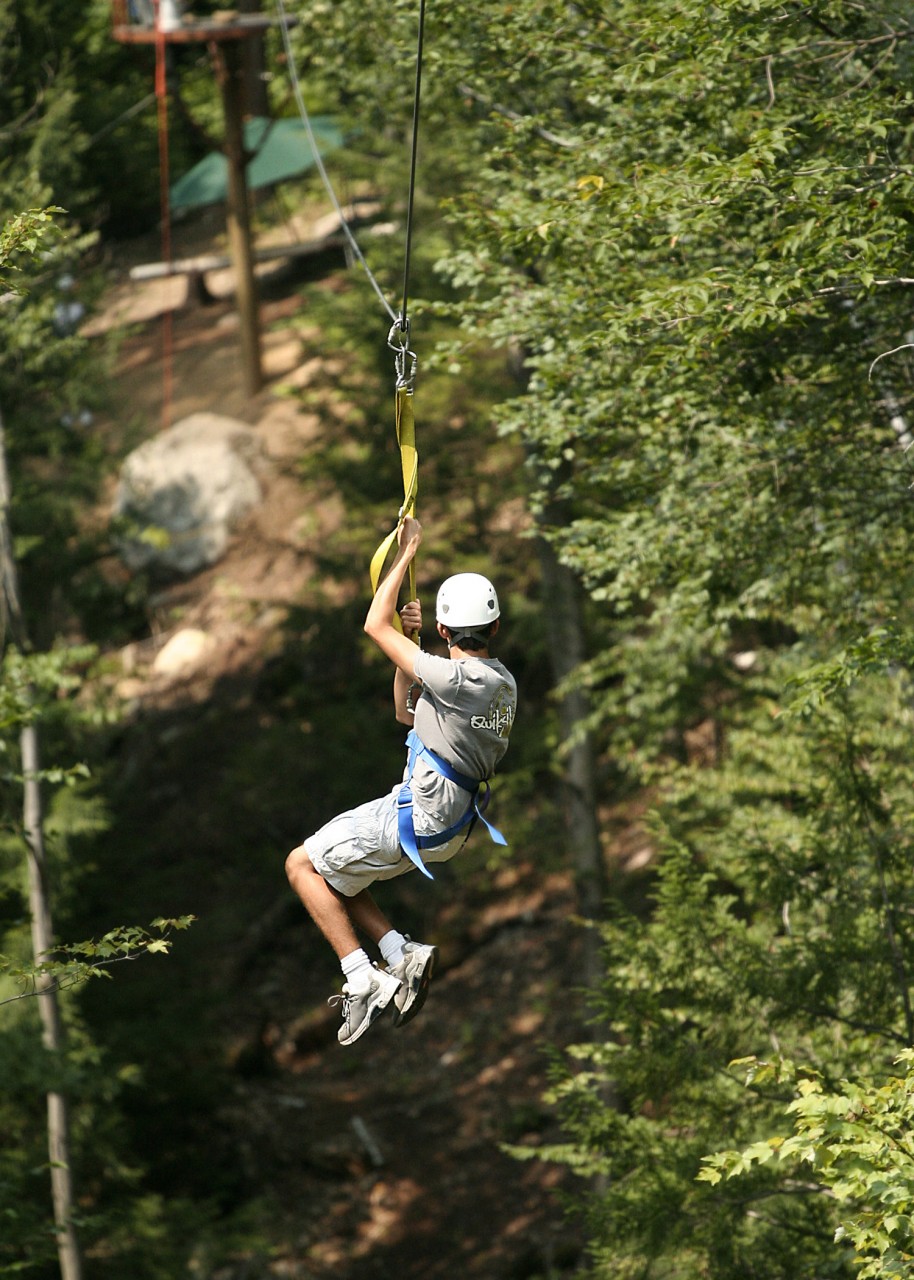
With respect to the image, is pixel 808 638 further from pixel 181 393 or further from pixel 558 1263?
pixel 181 393

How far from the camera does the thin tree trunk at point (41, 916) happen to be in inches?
503

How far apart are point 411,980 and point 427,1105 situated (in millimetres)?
13621

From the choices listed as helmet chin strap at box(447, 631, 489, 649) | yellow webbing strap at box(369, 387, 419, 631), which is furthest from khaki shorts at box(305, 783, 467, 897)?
yellow webbing strap at box(369, 387, 419, 631)

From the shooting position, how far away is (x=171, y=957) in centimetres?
1694

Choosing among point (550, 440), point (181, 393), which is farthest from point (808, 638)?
point (181, 393)

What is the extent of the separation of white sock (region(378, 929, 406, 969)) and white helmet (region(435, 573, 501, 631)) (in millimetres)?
1204

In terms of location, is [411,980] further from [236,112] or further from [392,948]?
[236,112]

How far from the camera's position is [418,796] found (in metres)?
5.29

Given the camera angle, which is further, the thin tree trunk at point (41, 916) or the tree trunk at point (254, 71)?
the tree trunk at point (254, 71)

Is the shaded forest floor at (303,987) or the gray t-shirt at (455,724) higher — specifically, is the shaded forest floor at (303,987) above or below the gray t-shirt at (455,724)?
below

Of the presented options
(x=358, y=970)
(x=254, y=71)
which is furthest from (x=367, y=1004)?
(x=254, y=71)

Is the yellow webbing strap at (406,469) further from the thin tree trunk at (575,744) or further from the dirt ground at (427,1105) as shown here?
the dirt ground at (427,1105)

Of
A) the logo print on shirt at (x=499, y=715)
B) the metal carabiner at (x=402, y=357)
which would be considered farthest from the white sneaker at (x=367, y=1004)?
the metal carabiner at (x=402, y=357)

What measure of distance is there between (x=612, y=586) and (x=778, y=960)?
7.88 ft
